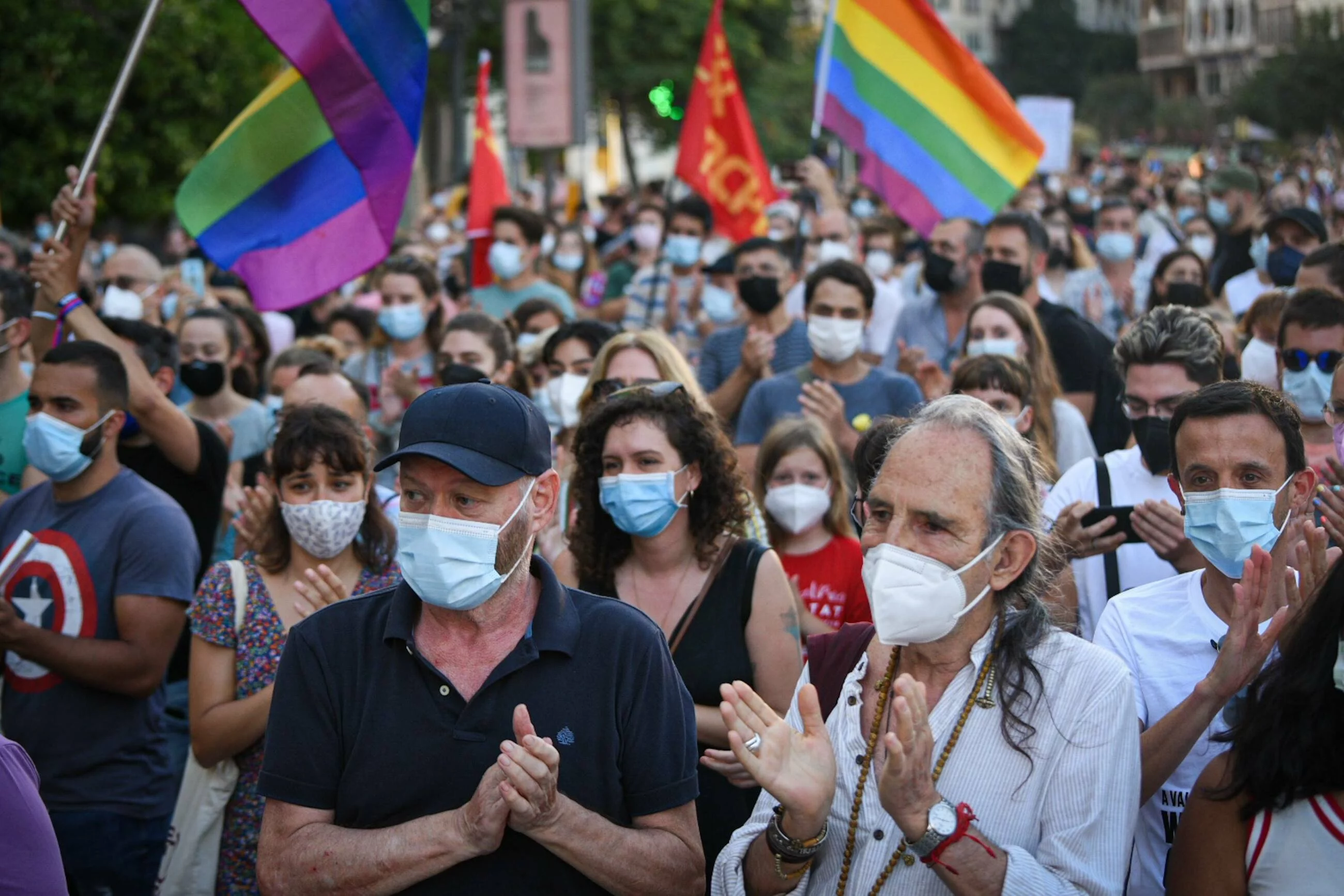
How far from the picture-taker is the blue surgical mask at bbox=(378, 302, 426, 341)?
838 cm

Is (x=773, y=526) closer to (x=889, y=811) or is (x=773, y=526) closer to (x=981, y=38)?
(x=889, y=811)

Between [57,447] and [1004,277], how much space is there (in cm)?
494

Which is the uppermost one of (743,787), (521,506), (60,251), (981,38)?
(981,38)

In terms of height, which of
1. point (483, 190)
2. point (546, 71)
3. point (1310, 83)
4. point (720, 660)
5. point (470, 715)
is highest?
point (1310, 83)

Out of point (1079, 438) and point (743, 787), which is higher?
point (1079, 438)

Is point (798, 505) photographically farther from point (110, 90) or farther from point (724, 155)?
point (110, 90)

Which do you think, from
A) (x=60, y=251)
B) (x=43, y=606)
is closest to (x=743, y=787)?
(x=43, y=606)

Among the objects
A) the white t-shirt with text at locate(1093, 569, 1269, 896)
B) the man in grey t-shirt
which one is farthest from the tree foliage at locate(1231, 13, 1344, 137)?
the man in grey t-shirt

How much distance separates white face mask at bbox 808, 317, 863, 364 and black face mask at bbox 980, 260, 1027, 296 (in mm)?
1333

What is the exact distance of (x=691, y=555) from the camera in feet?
15.3

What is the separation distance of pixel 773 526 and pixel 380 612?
2547 millimetres

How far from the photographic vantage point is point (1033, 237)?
846cm

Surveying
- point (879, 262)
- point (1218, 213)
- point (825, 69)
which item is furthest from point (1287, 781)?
point (1218, 213)

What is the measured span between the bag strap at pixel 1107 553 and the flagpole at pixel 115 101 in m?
3.88
